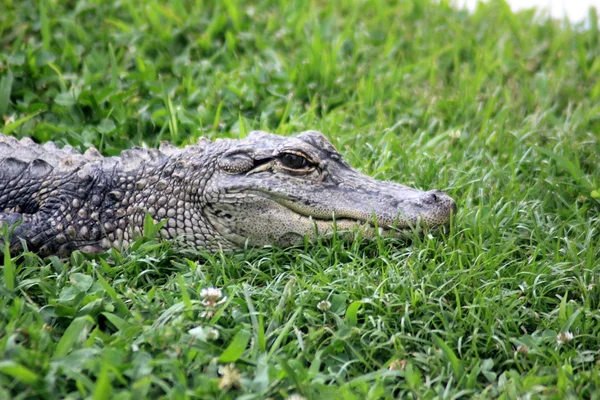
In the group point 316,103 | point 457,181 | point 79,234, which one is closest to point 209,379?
point 79,234

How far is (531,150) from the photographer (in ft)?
17.3

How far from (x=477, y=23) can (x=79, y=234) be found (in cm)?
489

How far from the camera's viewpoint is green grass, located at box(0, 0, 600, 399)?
10.2 feet

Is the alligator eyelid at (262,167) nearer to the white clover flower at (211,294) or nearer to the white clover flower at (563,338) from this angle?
the white clover flower at (211,294)

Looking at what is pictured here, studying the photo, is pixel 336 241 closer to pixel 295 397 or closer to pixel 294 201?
pixel 294 201

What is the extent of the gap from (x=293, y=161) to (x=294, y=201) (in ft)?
0.77

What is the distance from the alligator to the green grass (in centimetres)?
14

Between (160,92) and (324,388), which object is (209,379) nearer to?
(324,388)

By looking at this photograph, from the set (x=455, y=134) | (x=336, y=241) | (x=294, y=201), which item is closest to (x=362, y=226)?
(x=336, y=241)

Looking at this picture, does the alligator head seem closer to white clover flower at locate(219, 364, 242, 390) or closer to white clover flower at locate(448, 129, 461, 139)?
white clover flower at locate(219, 364, 242, 390)

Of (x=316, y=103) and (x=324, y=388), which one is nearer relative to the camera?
(x=324, y=388)

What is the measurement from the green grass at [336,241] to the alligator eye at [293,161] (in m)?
0.46

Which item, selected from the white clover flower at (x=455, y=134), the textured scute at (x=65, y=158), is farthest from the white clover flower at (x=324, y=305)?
the white clover flower at (x=455, y=134)

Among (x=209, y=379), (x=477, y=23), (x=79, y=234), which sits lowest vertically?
(x=79, y=234)
